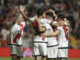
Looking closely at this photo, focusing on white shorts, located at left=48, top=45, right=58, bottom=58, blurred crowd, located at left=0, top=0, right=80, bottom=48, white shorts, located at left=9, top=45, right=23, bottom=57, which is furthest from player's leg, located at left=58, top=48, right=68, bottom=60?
blurred crowd, located at left=0, top=0, right=80, bottom=48

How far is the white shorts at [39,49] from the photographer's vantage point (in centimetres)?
1130

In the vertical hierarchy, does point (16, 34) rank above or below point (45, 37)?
above

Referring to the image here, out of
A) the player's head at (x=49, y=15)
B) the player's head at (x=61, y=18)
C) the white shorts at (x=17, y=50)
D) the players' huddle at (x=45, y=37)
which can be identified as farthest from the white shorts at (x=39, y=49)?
the player's head at (x=61, y=18)

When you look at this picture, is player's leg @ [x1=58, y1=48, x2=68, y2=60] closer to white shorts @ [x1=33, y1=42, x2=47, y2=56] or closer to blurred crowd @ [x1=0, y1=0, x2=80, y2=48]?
white shorts @ [x1=33, y1=42, x2=47, y2=56]

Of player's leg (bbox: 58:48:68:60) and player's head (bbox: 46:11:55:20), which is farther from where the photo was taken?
player's leg (bbox: 58:48:68:60)

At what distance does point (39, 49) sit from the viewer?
11.3 m

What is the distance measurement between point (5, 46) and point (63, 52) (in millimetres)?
7262

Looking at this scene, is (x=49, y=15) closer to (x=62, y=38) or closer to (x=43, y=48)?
(x=62, y=38)

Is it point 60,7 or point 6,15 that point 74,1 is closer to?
point 60,7

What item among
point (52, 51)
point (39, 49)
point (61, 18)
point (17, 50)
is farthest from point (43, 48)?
point (61, 18)

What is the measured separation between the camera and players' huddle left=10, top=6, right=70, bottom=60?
1130cm

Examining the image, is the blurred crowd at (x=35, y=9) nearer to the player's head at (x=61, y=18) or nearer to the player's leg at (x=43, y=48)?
the player's head at (x=61, y=18)

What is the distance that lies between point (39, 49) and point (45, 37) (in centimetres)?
43

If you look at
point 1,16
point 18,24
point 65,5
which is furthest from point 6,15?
point 18,24
